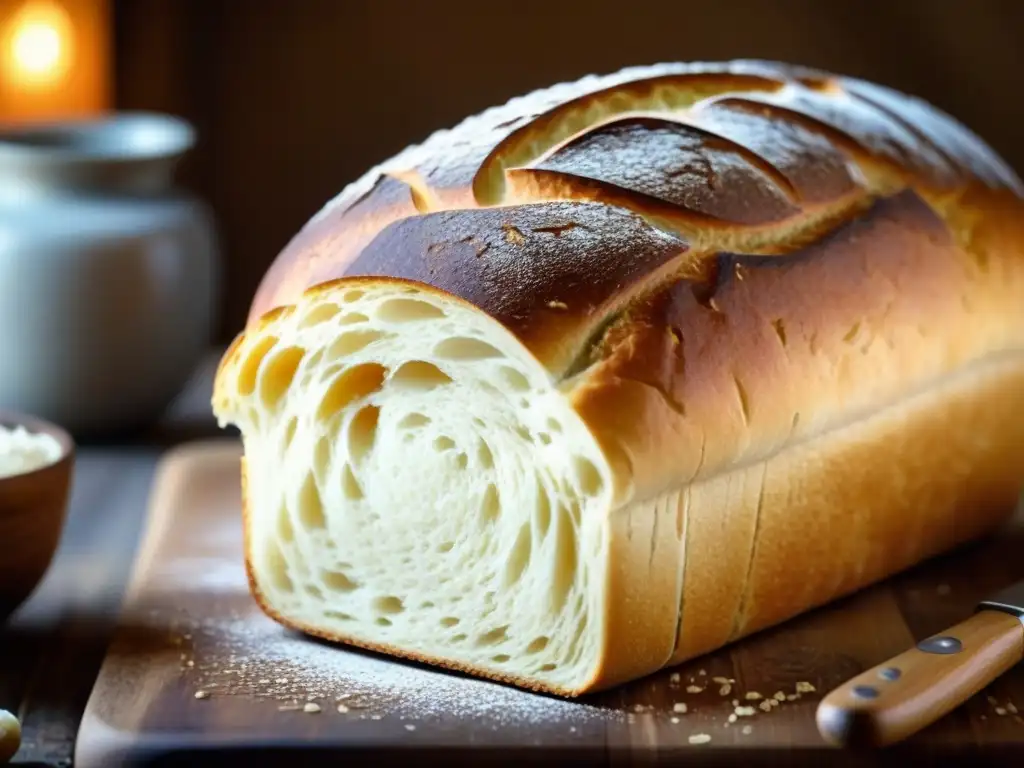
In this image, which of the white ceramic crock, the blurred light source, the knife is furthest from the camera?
the blurred light source

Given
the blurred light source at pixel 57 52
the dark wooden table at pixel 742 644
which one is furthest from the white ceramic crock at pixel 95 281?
the blurred light source at pixel 57 52

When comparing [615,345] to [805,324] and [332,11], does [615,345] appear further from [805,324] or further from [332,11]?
[332,11]

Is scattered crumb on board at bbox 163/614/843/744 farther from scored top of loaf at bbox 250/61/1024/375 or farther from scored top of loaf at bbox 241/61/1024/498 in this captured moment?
scored top of loaf at bbox 250/61/1024/375

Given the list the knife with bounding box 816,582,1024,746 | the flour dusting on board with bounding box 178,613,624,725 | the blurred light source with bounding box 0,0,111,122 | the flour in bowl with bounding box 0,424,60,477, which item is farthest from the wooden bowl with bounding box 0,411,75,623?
the blurred light source with bounding box 0,0,111,122

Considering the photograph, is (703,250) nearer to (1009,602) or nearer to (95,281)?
(1009,602)

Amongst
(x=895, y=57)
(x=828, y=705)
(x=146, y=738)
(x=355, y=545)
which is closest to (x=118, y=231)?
(x=355, y=545)

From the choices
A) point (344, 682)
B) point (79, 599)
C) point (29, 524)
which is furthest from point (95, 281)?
point (344, 682)

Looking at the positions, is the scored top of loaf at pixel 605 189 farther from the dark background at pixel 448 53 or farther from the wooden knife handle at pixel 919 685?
the dark background at pixel 448 53

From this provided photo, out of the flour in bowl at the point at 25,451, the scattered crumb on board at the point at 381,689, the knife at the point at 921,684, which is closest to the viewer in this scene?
the knife at the point at 921,684
